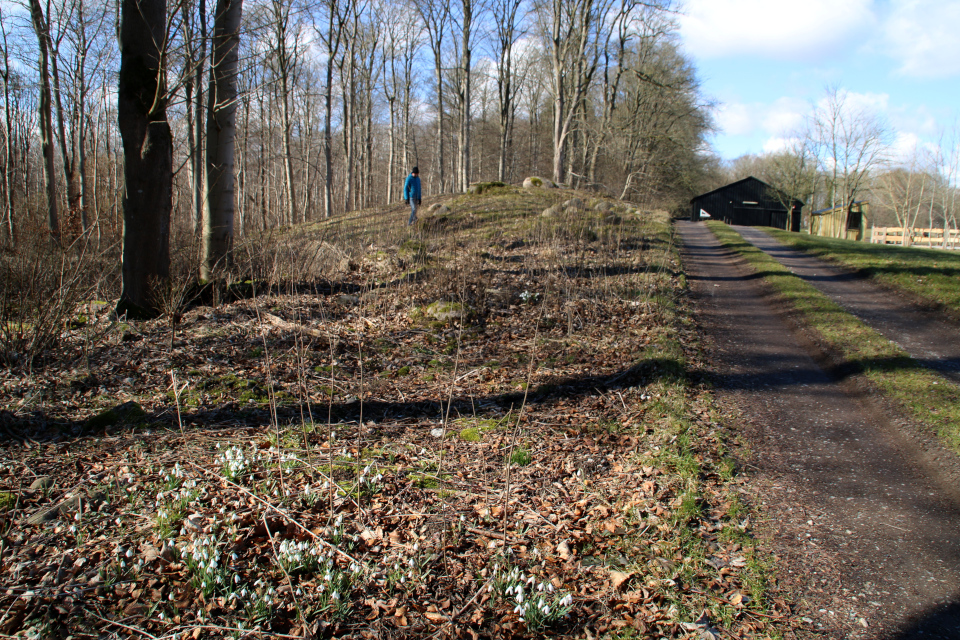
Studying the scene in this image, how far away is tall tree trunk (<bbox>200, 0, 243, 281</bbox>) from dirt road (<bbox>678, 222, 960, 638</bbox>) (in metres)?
7.90

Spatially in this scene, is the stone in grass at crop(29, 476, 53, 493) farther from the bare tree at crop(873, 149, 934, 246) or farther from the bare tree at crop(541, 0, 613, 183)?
the bare tree at crop(873, 149, 934, 246)

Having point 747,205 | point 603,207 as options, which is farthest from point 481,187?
point 747,205

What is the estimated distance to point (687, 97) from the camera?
38219 millimetres

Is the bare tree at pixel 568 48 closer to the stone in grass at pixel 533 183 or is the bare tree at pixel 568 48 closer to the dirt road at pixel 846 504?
the stone in grass at pixel 533 183

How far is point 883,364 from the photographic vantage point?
5.95m

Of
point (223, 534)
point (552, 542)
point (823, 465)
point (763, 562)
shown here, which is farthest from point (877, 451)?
point (223, 534)

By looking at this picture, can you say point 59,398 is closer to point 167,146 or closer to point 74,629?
point 74,629

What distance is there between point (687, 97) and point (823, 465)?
40.2 m

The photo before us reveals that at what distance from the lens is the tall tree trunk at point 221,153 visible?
8664 millimetres

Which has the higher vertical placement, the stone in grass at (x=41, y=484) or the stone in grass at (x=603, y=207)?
the stone in grass at (x=603, y=207)

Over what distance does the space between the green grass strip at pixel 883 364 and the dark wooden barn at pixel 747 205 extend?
3959cm

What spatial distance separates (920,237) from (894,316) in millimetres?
47819

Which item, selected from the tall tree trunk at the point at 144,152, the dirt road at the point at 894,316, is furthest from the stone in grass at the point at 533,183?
the tall tree trunk at the point at 144,152

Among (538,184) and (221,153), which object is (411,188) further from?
(538,184)
